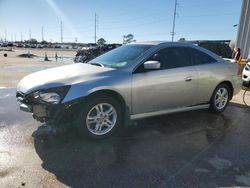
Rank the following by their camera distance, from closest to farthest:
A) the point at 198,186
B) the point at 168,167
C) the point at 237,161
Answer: the point at 198,186 < the point at 168,167 < the point at 237,161

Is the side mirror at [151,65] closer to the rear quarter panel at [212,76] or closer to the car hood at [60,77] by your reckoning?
the car hood at [60,77]

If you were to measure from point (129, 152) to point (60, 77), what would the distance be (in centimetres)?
154

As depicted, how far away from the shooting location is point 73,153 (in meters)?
3.78

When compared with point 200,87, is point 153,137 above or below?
below

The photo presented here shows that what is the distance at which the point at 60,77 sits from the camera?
4109mm

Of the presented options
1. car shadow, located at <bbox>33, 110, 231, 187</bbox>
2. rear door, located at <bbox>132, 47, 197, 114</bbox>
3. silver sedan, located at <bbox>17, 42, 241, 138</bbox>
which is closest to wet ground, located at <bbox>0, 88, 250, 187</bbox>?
car shadow, located at <bbox>33, 110, 231, 187</bbox>

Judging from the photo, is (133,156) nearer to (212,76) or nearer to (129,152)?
(129,152)

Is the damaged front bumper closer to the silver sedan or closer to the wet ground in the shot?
the silver sedan

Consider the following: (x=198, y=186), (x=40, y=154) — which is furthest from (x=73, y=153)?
(x=198, y=186)

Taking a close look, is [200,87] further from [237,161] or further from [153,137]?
[237,161]

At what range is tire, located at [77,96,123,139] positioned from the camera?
4070mm

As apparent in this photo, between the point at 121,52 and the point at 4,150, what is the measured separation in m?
2.70

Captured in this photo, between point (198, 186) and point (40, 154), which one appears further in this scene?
point (40, 154)

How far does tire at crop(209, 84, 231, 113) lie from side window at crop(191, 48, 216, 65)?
65 cm
